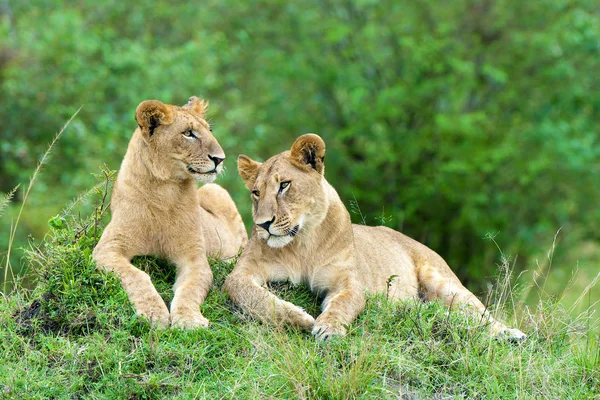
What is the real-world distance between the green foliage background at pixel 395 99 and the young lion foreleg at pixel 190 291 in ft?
24.5

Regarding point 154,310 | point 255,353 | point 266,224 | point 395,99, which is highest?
point 266,224

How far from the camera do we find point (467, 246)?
50.0 feet

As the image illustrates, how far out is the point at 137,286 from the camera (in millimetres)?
5211

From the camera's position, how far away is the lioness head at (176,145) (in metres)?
5.61

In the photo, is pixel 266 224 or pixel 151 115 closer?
pixel 266 224

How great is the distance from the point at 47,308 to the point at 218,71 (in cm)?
1188

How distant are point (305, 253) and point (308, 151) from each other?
24.1 inches

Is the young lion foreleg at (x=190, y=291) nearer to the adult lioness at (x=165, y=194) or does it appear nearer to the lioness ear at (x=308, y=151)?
the adult lioness at (x=165, y=194)

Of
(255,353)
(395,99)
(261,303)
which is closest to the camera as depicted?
(255,353)

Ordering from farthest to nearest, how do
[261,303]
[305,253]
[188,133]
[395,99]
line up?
[395,99], [188,133], [305,253], [261,303]

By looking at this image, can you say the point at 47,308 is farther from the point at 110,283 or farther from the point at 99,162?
the point at 99,162

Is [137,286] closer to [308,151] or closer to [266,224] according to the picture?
[266,224]

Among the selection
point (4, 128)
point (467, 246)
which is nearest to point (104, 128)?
point (4, 128)

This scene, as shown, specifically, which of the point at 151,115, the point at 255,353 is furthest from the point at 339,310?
the point at 151,115
